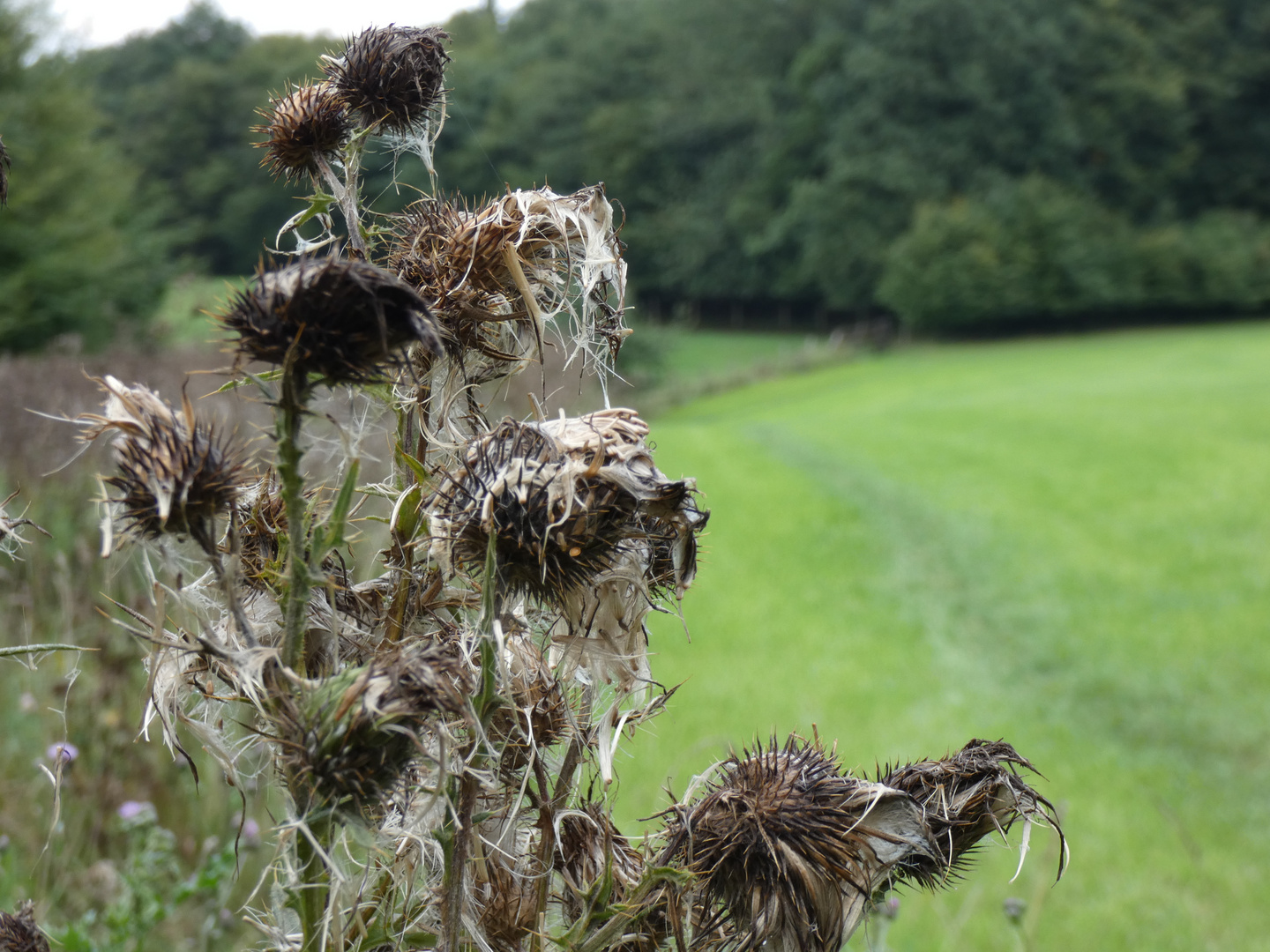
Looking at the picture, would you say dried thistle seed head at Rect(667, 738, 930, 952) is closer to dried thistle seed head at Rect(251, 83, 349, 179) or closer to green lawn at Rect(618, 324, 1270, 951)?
green lawn at Rect(618, 324, 1270, 951)

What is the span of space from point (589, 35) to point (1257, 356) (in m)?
34.2

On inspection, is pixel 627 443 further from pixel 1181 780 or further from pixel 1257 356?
pixel 1257 356

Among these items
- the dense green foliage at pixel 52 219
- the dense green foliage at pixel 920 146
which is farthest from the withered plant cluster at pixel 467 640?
the dense green foliage at pixel 920 146

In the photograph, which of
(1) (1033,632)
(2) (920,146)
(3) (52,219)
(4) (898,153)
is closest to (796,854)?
(1) (1033,632)

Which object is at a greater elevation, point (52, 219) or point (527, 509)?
point (52, 219)

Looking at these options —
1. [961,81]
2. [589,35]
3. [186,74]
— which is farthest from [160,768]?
[589,35]

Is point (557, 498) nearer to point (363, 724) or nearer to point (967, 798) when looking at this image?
point (363, 724)

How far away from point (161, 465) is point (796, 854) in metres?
0.50

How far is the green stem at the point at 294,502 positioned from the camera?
1.99 ft

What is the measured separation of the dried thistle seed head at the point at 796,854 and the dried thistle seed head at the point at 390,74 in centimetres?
69

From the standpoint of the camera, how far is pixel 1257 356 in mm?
23656

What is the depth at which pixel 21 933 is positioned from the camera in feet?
2.52

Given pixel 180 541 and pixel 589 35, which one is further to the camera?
pixel 589 35

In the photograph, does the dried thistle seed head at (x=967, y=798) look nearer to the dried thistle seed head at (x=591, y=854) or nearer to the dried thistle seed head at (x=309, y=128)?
the dried thistle seed head at (x=591, y=854)
